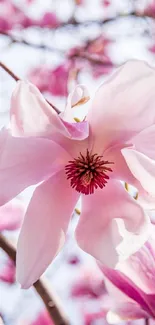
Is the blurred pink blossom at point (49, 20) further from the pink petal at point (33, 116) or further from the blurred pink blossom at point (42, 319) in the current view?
the pink petal at point (33, 116)

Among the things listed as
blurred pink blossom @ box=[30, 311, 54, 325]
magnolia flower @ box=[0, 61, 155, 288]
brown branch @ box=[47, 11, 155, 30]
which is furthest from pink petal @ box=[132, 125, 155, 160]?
brown branch @ box=[47, 11, 155, 30]

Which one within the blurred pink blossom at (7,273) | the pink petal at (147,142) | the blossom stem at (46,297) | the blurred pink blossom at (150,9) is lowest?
Result: the blurred pink blossom at (7,273)

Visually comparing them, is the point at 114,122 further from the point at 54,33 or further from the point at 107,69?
the point at 107,69

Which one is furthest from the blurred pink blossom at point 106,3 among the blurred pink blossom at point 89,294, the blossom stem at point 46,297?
the blossom stem at point 46,297

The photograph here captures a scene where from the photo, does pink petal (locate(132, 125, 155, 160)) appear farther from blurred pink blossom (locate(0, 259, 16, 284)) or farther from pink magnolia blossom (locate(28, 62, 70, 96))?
pink magnolia blossom (locate(28, 62, 70, 96))

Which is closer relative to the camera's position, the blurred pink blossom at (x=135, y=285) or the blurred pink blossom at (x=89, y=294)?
the blurred pink blossom at (x=135, y=285)

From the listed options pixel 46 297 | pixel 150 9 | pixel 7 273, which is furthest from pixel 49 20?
pixel 46 297

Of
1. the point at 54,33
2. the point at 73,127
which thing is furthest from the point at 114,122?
the point at 54,33

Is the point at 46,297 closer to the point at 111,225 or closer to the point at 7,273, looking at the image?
the point at 111,225
